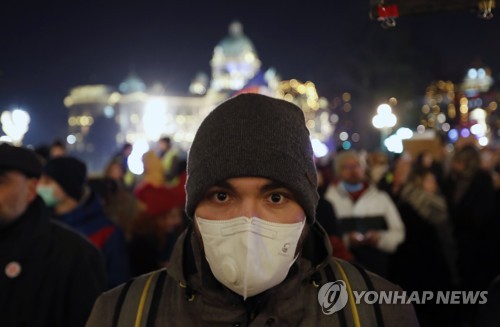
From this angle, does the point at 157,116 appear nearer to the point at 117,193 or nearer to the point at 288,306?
the point at 117,193

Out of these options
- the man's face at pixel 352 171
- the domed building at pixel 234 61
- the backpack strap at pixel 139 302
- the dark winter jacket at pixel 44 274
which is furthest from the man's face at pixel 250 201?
the domed building at pixel 234 61

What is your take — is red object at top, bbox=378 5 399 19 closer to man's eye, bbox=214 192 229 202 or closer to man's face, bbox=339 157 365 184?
man's eye, bbox=214 192 229 202

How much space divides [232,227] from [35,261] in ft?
6.14

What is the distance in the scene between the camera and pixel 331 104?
131ft

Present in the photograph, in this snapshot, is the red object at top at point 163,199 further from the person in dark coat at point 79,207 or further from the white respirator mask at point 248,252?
the white respirator mask at point 248,252

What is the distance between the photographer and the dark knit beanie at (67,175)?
4.98 meters

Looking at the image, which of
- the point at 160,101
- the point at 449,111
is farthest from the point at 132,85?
the point at 449,111

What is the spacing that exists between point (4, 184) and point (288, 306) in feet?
7.29

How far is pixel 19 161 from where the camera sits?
11.9ft

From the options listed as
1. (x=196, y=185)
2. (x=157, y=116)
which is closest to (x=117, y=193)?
(x=196, y=185)

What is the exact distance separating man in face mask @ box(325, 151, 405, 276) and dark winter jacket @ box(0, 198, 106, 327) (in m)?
3.09

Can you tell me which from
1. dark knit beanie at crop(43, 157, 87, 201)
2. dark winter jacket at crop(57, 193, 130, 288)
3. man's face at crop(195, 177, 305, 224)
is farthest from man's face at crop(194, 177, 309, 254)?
dark knit beanie at crop(43, 157, 87, 201)

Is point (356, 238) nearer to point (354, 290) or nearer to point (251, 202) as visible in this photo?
point (354, 290)

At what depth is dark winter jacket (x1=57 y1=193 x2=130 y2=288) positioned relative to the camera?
469 cm
